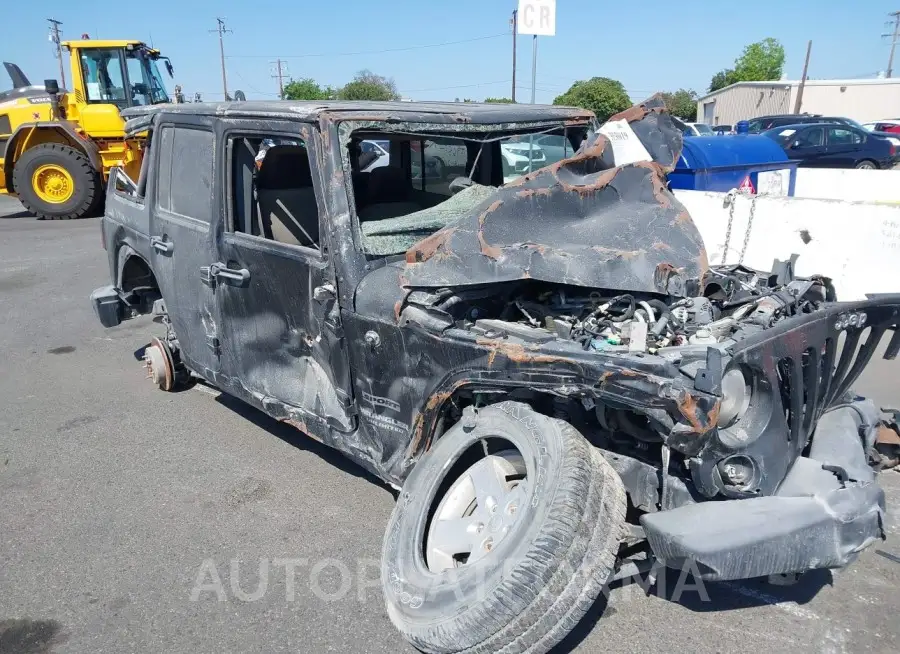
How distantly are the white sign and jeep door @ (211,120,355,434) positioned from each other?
938 centimetres

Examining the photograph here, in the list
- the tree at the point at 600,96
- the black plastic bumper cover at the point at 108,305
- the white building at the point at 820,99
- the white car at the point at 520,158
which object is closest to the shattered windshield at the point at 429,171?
the white car at the point at 520,158

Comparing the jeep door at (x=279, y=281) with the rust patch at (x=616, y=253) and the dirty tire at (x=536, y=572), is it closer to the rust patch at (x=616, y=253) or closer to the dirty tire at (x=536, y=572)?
the dirty tire at (x=536, y=572)

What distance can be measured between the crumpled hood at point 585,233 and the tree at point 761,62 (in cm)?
6535

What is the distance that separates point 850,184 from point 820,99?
3862cm

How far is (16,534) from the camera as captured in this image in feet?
11.1

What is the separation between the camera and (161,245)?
166 inches

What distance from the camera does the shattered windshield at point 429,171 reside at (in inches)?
126

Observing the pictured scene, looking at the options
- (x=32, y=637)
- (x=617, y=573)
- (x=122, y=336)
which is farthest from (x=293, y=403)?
(x=122, y=336)

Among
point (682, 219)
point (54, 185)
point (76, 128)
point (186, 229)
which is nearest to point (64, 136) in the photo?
point (76, 128)

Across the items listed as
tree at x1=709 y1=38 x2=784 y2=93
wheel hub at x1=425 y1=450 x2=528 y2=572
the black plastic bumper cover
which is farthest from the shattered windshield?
tree at x1=709 y1=38 x2=784 y2=93

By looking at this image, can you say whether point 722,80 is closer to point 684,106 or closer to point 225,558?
point 684,106

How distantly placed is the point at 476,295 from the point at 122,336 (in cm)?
490

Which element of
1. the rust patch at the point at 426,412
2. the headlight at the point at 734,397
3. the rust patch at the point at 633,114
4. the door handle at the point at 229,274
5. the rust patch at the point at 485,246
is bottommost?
the rust patch at the point at 426,412

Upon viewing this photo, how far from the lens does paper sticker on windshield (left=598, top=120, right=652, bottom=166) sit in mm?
3449
